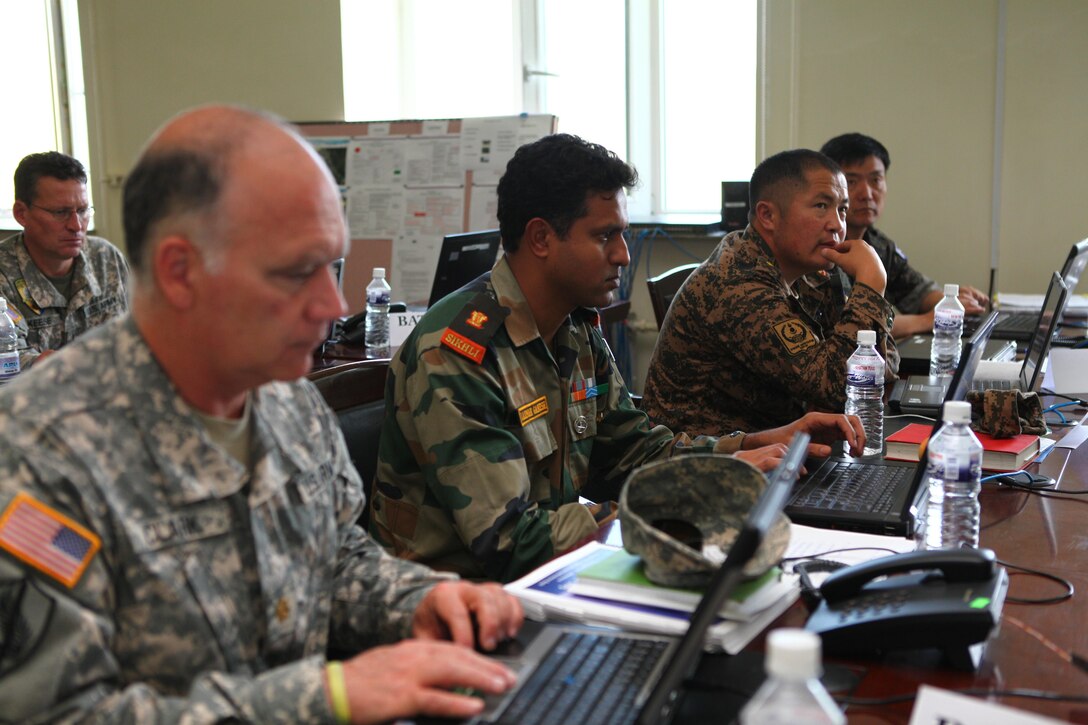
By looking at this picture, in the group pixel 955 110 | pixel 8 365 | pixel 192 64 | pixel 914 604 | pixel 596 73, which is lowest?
pixel 8 365

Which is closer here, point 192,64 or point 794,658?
point 794,658

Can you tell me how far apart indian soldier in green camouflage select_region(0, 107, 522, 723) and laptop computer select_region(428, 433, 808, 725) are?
33 mm

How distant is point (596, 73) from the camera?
5.21m

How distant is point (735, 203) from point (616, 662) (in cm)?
373

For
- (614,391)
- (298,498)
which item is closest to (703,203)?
(614,391)

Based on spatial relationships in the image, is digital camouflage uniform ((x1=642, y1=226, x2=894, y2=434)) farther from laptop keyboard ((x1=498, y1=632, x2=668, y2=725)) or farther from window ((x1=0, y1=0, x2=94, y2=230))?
window ((x1=0, y1=0, x2=94, y2=230))

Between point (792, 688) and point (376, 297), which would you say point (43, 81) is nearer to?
point (376, 297)

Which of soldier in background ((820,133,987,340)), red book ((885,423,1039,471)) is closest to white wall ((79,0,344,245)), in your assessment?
soldier in background ((820,133,987,340))

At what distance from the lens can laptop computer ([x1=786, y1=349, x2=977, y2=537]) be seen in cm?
149

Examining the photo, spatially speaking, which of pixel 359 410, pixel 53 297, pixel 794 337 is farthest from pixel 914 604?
pixel 53 297

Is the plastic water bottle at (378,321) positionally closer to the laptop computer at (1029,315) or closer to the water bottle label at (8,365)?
the water bottle label at (8,365)

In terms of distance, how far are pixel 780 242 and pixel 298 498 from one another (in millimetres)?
1712

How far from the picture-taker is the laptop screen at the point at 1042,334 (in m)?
2.39

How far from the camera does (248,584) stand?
106cm
